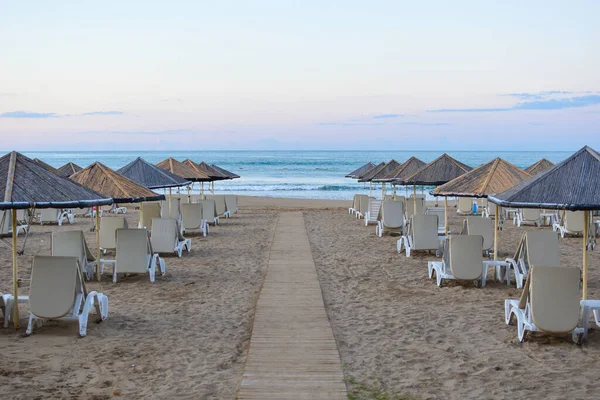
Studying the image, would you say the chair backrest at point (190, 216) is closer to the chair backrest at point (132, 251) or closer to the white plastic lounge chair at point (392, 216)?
the white plastic lounge chair at point (392, 216)

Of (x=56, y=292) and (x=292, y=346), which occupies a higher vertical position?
(x=56, y=292)

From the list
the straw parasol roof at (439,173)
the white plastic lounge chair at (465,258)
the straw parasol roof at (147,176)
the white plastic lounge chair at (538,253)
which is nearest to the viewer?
the white plastic lounge chair at (465,258)

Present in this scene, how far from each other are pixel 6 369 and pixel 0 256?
745 centimetres

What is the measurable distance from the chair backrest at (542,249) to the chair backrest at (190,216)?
8.45m

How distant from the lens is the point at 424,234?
11859 millimetres

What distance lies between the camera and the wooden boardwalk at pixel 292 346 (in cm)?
480

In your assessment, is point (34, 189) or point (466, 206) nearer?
point (34, 189)

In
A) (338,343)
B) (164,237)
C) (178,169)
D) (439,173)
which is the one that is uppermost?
(178,169)

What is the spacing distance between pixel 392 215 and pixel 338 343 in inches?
368

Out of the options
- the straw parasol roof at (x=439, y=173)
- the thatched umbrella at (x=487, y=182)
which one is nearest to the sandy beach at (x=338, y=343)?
the thatched umbrella at (x=487, y=182)

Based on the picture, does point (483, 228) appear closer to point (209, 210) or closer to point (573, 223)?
point (573, 223)

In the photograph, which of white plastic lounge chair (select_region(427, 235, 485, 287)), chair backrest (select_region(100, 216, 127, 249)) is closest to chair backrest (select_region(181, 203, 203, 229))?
chair backrest (select_region(100, 216, 127, 249))

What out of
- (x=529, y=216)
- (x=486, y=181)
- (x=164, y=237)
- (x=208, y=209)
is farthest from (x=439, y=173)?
(x=208, y=209)

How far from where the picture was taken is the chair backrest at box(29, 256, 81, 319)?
6.35 meters
